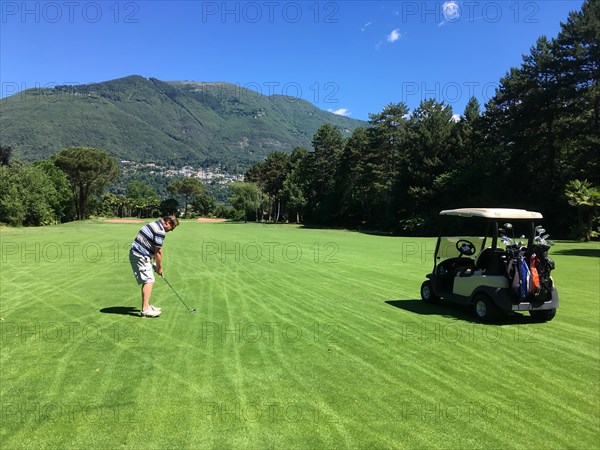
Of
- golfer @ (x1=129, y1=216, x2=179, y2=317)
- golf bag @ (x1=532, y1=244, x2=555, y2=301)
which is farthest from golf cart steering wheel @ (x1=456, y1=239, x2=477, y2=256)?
golfer @ (x1=129, y1=216, x2=179, y2=317)

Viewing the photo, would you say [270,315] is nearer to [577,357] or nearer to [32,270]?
[577,357]

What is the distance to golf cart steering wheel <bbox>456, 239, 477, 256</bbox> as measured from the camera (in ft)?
31.6

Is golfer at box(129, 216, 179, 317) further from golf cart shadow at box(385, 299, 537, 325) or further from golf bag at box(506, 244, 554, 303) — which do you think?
golf bag at box(506, 244, 554, 303)

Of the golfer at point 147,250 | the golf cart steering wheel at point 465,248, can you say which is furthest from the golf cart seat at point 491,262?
the golfer at point 147,250

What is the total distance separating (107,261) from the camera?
60.1 ft

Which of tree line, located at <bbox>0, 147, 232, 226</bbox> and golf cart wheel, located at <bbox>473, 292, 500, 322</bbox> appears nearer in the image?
golf cart wheel, located at <bbox>473, 292, 500, 322</bbox>

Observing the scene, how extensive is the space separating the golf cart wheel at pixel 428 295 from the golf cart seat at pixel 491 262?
156 cm

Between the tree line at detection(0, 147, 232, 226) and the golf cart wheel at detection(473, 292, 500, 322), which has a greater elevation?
the tree line at detection(0, 147, 232, 226)

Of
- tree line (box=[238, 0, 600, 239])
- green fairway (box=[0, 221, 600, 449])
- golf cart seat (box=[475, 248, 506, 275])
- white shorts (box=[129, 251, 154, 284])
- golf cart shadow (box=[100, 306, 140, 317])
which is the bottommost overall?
golf cart shadow (box=[100, 306, 140, 317])

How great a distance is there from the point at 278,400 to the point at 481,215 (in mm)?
5558

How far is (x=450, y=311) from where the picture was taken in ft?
31.1

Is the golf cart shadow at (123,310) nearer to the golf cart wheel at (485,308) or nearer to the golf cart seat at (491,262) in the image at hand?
the golf cart wheel at (485,308)

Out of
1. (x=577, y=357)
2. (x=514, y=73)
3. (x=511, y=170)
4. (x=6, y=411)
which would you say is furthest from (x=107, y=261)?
(x=514, y=73)

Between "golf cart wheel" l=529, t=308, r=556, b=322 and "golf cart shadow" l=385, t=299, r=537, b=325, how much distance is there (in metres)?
0.10
